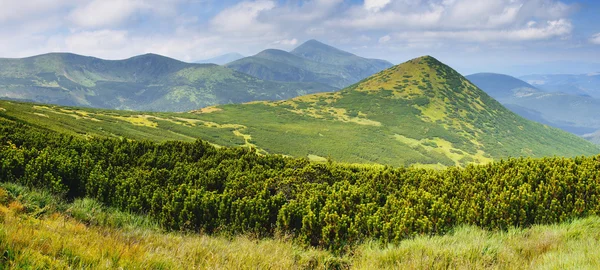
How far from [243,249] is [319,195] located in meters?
3.23

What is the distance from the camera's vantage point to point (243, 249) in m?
5.95

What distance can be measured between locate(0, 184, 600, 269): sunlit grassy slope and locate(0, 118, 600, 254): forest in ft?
1.80

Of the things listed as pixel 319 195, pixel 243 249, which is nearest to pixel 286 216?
pixel 319 195

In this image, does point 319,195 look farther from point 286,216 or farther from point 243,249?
point 243,249

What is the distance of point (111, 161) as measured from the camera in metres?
11.5

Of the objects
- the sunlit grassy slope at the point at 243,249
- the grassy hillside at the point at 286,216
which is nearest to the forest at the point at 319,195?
the grassy hillside at the point at 286,216

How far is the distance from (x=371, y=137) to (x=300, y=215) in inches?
6638

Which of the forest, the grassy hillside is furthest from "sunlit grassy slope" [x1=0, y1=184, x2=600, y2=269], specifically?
the forest

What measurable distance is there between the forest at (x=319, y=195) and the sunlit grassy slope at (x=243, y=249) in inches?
21.6

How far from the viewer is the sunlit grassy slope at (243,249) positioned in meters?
4.46

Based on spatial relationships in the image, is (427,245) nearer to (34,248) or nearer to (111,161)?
(34,248)

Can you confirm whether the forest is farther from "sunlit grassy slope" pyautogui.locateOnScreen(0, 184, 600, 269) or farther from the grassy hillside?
"sunlit grassy slope" pyautogui.locateOnScreen(0, 184, 600, 269)

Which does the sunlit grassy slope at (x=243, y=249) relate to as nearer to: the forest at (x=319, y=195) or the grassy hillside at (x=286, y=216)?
the grassy hillside at (x=286, y=216)

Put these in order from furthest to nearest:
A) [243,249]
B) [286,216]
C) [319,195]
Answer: [319,195] → [286,216] → [243,249]
